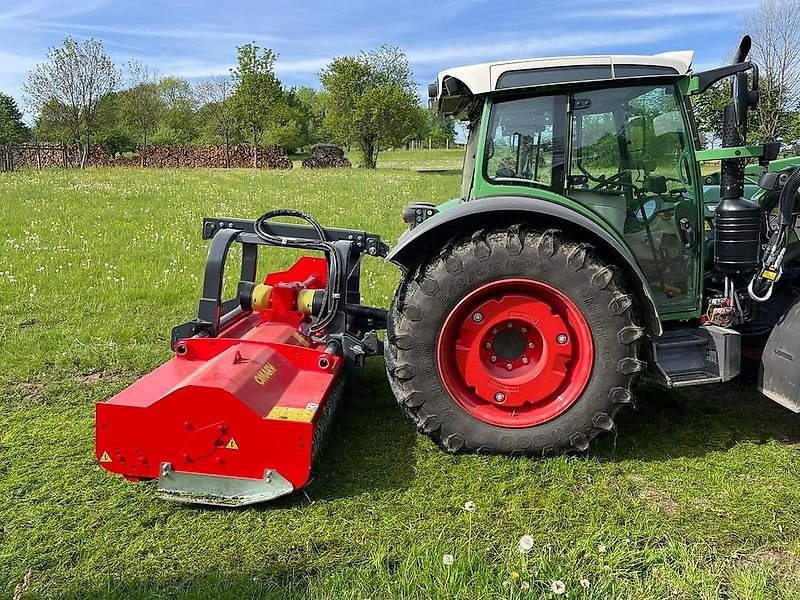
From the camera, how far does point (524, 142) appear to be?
3637 millimetres

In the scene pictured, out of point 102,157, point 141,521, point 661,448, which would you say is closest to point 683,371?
point 661,448

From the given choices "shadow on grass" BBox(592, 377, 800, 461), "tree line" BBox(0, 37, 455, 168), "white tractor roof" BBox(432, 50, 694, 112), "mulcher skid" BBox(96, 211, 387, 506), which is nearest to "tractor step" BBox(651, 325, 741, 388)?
"shadow on grass" BBox(592, 377, 800, 461)

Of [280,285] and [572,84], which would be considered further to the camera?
[280,285]

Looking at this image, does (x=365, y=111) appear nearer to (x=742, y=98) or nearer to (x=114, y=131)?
(x=114, y=131)

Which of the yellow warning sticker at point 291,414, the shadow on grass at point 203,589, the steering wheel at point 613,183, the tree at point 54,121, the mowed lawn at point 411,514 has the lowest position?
the shadow on grass at point 203,589

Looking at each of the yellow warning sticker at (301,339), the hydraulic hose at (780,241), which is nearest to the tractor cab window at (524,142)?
the hydraulic hose at (780,241)

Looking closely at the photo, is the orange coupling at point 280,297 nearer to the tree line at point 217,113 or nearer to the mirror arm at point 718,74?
the mirror arm at point 718,74

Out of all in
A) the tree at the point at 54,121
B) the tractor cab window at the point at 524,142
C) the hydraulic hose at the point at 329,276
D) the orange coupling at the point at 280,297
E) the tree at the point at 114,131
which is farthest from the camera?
the tree at the point at 114,131

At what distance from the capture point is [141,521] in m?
2.94

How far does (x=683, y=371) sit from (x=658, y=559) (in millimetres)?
1193

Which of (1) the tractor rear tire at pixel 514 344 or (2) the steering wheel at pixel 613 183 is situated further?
(2) the steering wheel at pixel 613 183

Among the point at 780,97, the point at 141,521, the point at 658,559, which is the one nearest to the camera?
the point at 658,559

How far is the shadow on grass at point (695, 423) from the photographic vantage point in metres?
3.66

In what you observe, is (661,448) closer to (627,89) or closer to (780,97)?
(627,89)
